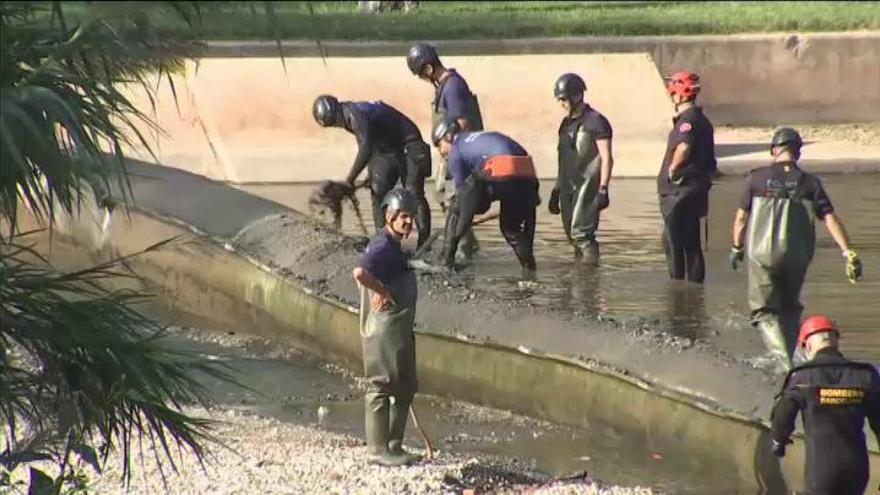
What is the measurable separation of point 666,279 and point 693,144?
57.5 inches

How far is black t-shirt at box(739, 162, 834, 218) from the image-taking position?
9.27 m

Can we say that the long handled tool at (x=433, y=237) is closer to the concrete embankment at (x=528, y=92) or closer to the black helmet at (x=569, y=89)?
the black helmet at (x=569, y=89)

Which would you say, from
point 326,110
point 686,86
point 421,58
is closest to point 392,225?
point 686,86

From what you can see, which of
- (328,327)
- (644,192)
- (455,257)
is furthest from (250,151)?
(328,327)

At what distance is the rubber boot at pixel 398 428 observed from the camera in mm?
8781

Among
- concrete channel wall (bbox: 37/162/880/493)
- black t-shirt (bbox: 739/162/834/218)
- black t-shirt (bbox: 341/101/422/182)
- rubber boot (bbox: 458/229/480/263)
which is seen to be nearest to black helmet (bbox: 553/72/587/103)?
black t-shirt (bbox: 341/101/422/182)

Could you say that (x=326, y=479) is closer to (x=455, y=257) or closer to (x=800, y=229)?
(x=800, y=229)

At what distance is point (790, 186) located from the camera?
9281mm

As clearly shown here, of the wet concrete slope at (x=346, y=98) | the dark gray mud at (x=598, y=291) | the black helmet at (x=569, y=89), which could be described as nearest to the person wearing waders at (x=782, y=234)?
the dark gray mud at (x=598, y=291)

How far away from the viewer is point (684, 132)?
11.6 meters

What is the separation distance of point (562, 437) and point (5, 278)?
4.86 metres

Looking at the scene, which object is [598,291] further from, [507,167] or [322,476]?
[322,476]

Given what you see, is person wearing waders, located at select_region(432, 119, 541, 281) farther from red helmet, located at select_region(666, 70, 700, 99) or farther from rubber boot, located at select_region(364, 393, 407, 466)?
rubber boot, located at select_region(364, 393, 407, 466)

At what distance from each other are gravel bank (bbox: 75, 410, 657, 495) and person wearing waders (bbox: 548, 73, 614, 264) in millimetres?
4439
